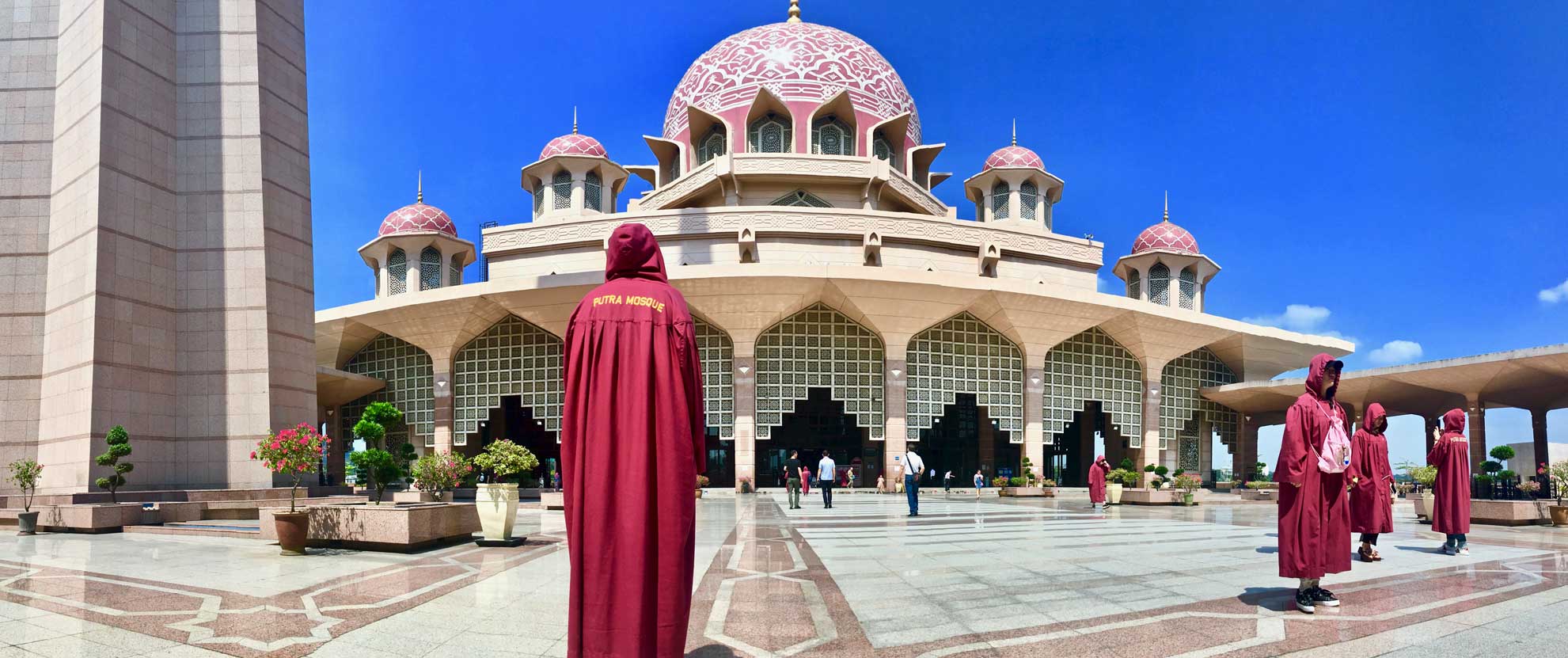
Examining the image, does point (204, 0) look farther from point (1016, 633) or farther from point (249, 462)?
point (1016, 633)

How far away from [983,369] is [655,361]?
28.7 meters

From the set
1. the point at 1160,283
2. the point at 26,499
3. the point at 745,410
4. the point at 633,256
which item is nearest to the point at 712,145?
the point at 745,410

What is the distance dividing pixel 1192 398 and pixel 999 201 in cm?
1108

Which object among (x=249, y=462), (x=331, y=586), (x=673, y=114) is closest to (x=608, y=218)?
(x=673, y=114)

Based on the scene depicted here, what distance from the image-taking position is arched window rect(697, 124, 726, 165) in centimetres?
3725

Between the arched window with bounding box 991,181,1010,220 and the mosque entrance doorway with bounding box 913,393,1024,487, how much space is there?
7.91 metres

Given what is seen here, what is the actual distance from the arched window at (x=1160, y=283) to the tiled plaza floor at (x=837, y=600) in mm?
27743

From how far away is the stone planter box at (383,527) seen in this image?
31.4 feet

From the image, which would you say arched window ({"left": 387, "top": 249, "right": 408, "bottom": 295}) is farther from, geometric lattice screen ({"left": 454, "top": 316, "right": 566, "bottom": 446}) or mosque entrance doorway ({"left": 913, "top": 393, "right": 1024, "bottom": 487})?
mosque entrance doorway ({"left": 913, "top": 393, "right": 1024, "bottom": 487})

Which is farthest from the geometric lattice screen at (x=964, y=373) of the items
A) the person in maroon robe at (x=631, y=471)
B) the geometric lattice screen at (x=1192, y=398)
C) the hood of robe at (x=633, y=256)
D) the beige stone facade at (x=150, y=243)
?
the person in maroon robe at (x=631, y=471)

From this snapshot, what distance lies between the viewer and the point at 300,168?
1861cm

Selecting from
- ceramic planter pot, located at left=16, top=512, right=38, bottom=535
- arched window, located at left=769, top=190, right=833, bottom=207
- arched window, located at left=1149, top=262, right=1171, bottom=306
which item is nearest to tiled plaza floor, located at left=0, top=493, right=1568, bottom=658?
ceramic planter pot, located at left=16, top=512, right=38, bottom=535

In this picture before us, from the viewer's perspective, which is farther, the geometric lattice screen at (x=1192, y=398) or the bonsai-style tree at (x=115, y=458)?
the geometric lattice screen at (x=1192, y=398)

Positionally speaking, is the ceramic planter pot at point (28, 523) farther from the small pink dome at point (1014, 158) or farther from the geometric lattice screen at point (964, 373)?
the small pink dome at point (1014, 158)
